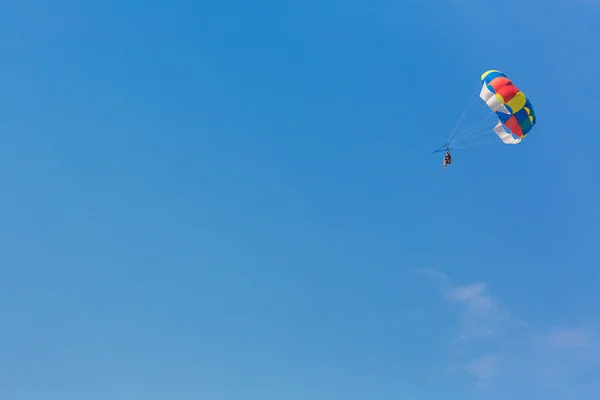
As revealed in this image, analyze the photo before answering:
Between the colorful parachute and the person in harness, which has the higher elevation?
the colorful parachute

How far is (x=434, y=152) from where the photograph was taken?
58.6 meters

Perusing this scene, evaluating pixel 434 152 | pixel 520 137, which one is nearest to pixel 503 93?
pixel 520 137

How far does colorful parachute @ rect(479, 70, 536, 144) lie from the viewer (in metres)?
55.4

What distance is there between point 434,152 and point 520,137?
25.4ft

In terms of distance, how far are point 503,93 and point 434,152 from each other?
807 centimetres

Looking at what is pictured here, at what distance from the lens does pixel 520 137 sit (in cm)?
5653

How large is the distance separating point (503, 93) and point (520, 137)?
4443mm

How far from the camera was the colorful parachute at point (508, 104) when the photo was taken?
2180 inches

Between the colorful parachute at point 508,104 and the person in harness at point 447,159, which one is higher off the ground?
the colorful parachute at point 508,104

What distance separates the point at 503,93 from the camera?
181ft

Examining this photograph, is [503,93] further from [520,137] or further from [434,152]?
[434,152]

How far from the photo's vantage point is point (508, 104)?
55.4 meters
